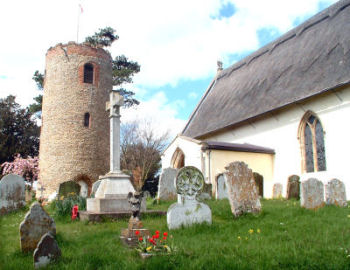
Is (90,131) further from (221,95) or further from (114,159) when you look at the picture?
(114,159)

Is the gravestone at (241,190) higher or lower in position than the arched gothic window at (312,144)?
lower

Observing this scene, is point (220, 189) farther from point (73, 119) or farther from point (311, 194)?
point (73, 119)

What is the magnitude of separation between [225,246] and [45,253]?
7.82ft

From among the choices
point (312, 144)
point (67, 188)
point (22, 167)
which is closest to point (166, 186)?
point (67, 188)

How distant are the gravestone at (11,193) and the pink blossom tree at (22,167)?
15124mm

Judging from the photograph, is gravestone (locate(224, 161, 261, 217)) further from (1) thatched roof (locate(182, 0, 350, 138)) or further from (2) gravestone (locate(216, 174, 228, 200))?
(1) thatched roof (locate(182, 0, 350, 138))

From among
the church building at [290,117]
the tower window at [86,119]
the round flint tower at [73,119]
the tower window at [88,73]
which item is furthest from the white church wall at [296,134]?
the tower window at [88,73]

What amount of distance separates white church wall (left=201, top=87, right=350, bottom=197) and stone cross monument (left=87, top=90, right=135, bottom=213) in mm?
7759

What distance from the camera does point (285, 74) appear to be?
55.6 feet

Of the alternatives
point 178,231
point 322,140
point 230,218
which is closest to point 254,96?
point 322,140

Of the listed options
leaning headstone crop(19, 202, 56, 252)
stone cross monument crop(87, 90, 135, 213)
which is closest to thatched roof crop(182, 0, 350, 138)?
stone cross monument crop(87, 90, 135, 213)

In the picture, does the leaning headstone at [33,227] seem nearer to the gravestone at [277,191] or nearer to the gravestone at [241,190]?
the gravestone at [241,190]

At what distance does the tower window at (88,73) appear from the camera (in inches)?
914

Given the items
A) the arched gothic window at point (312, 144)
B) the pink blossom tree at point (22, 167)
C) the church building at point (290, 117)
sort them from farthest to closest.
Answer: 1. the pink blossom tree at point (22, 167)
2. the arched gothic window at point (312, 144)
3. the church building at point (290, 117)
